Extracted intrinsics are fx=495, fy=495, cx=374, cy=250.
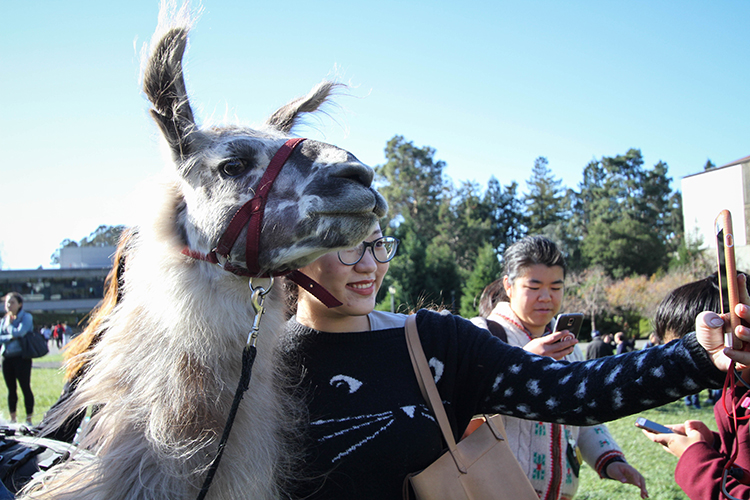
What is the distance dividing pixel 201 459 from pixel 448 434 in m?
0.72

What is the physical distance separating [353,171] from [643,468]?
613 cm

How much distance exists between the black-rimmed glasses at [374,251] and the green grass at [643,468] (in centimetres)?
417

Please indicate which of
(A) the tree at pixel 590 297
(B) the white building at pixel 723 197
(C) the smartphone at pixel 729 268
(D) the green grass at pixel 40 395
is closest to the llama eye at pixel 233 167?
(C) the smartphone at pixel 729 268

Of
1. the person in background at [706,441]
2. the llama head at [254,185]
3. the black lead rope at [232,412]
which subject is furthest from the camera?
the person in background at [706,441]

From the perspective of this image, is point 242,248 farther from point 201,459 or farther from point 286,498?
point 286,498

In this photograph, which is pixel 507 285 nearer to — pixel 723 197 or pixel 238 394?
pixel 238 394

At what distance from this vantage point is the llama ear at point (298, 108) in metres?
2.07

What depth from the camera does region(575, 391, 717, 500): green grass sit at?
16.4ft

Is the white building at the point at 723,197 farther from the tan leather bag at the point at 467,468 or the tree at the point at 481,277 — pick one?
the tan leather bag at the point at 467,468

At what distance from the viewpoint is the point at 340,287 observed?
175cm

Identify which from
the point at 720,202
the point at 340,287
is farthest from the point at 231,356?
the point at 720,202

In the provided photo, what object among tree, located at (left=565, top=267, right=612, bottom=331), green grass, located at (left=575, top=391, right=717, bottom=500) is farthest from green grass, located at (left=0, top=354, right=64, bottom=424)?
tree, located at (left=565, top=267, right=612, bottom=331)

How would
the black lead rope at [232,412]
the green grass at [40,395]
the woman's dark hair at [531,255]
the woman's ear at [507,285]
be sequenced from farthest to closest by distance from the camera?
1. the green grass at [40,395]
2. the woman's ear at [507,285]
3. the woman's dark hair at [531,255]
4. the black lead rope at [232,412]

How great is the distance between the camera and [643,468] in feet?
19.2
